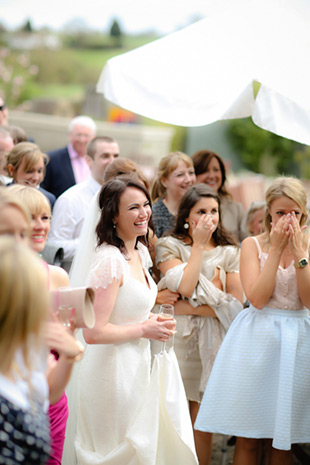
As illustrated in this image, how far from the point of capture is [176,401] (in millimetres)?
2891

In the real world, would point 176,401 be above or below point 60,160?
below

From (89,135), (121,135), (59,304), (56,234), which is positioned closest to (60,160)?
(89,135)

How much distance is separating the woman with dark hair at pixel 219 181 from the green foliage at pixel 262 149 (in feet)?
45.4

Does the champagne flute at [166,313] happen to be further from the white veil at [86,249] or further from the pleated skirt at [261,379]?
the pleated skirt at [261,379]

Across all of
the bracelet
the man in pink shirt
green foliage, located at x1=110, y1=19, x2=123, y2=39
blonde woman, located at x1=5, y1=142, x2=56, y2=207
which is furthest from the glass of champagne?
green foliage, located at x1=110, y1=19, x2=123, y2=39

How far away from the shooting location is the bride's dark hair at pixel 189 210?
148 inches

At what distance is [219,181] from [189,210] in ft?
4.04

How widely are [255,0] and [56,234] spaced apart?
220cm

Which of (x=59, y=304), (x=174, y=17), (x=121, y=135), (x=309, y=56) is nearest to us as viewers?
(x=59, y=304)

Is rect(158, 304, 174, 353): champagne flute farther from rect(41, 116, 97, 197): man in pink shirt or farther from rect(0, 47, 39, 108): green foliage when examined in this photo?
rect(0, 47, 39, 108): green foliage

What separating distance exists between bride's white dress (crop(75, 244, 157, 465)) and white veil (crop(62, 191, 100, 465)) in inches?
5.7

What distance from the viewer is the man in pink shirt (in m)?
5.66

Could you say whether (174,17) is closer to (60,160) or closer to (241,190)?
(241,190)

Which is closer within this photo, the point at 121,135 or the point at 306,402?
the point at 306,402
